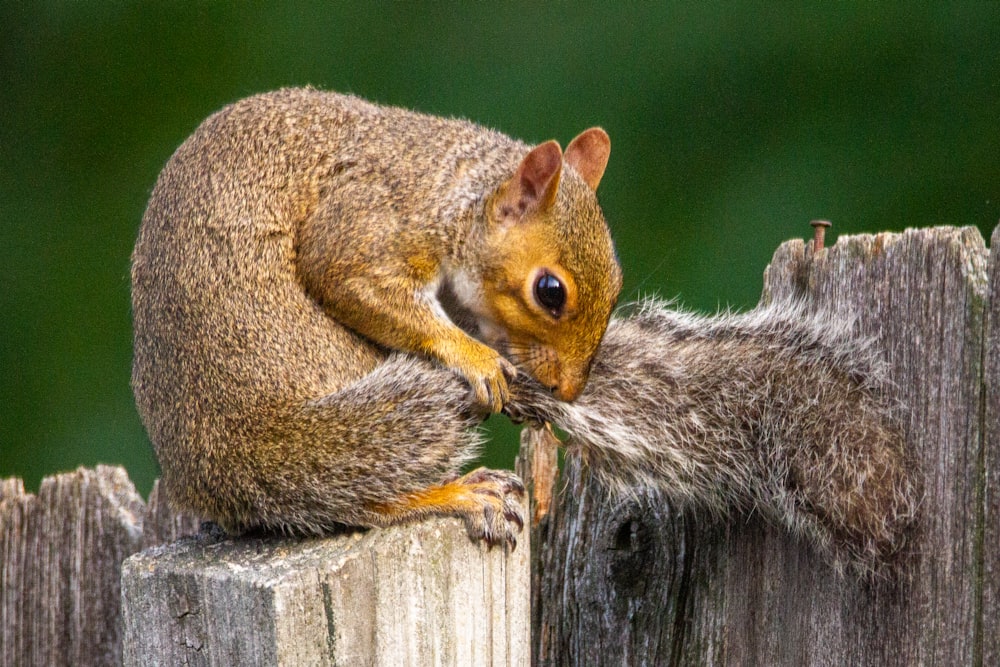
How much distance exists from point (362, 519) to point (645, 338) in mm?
374

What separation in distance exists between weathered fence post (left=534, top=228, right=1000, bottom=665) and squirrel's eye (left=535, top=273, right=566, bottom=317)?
32cm

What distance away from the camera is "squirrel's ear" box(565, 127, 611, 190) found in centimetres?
188

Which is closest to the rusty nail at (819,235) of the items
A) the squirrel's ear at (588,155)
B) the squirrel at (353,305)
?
the squirrel at (353,305)

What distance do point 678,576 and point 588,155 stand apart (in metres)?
0.78

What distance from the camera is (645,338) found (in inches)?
54.2

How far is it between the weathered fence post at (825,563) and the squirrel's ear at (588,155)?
1.92ft

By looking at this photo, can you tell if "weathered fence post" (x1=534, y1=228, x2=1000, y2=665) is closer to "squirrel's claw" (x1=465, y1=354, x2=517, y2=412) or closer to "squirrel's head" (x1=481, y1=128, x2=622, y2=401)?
"squirrel's claw" (x1=465, y1=354, x2=517, y2=412)

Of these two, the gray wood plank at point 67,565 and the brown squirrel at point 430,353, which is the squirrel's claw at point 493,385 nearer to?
the brown squirrel at point 430,353

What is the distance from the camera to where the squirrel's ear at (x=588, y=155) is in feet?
6.18

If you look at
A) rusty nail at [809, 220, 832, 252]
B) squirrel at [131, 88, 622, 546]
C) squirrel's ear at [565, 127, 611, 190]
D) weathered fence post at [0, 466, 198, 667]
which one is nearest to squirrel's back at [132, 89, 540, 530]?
squirrel at [131, 88, 622, 546]

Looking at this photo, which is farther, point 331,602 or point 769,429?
point 769,429

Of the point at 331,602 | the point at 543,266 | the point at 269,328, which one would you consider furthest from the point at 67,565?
the point at 543,266

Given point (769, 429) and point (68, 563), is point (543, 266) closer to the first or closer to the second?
point (769, 429)

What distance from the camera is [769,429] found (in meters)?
1.27
